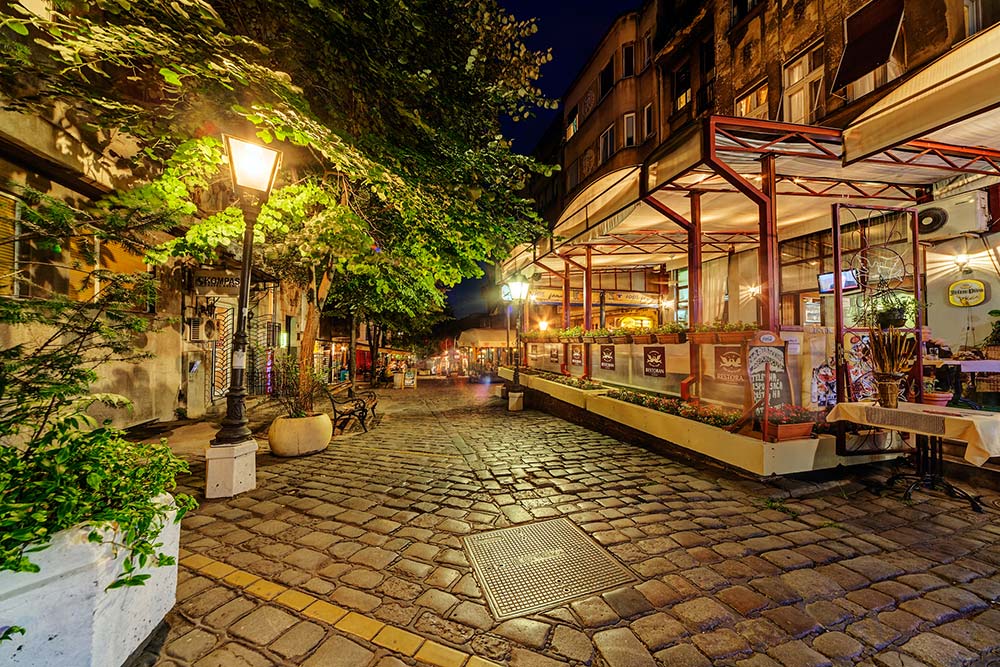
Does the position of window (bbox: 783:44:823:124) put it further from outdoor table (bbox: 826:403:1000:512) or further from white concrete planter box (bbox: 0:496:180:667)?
white concrete planter box (bbox: 0:496:180:667)

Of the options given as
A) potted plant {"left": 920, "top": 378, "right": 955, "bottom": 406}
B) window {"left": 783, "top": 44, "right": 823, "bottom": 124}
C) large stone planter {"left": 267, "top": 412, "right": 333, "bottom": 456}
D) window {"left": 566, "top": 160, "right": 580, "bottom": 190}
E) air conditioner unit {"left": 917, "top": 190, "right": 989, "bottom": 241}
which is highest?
window {"left": 566, "top": 160, "right": 580, "bottom": 190}

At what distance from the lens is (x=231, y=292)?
9828 millimetres

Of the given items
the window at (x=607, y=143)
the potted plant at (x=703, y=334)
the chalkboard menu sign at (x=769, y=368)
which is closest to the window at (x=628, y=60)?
the window at (x=607, y=143)

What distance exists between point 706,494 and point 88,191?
12230 mm

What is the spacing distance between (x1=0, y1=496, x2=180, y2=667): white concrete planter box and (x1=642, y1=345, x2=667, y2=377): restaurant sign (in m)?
8.00

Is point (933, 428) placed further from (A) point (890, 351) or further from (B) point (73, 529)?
(B) point (73, 529)

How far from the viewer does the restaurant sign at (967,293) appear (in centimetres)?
848

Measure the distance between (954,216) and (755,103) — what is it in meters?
6.42

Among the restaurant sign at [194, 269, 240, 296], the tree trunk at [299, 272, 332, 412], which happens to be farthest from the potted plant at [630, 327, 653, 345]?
the restaurant sign at [194, 269, 240, 296]

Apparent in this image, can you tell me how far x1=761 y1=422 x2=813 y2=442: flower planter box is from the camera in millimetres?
5129

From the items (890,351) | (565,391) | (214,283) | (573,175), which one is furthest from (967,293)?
(214,283)

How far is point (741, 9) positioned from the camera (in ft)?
42.8

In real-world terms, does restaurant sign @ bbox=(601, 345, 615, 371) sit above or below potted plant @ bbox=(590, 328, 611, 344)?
below

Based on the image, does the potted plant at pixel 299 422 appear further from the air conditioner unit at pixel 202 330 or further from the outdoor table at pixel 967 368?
the outdoor table at pixel 967 368
